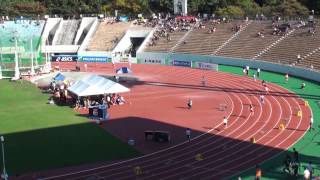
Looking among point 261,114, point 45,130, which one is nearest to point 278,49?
point 261,114

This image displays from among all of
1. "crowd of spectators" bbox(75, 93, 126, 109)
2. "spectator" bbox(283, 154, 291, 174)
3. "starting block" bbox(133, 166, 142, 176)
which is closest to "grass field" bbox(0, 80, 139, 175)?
"crowd of spectators" bbox(75, 93, 126, 109)

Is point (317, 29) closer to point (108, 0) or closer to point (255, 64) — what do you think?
point (255, 64)

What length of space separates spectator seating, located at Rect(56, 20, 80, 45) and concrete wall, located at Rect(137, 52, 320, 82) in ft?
53.9

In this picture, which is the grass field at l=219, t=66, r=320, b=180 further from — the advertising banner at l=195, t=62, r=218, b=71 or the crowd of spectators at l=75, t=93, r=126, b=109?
the advertising banner at l=195, t=62, r=218, b=71

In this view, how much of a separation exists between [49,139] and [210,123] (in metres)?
11.3

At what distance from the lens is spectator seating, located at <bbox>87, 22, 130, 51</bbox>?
283 ft

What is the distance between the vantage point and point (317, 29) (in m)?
66.4

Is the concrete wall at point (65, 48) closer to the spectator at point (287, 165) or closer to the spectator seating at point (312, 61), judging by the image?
the spectator seating at point (312, 61)

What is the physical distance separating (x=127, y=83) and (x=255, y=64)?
1778 centimetres

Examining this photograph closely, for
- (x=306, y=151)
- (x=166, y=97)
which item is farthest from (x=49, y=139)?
(x=166, y=97)

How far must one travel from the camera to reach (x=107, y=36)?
88.9 meters

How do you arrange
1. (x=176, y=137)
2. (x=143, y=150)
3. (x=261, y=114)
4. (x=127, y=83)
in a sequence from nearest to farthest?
(x=143, y=150) < (x=176, y=137) < (x=261, y=114) < (x=127, y=83)

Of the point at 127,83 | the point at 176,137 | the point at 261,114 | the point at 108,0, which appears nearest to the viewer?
the point at 176,137

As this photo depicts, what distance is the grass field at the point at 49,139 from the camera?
2897 cm
